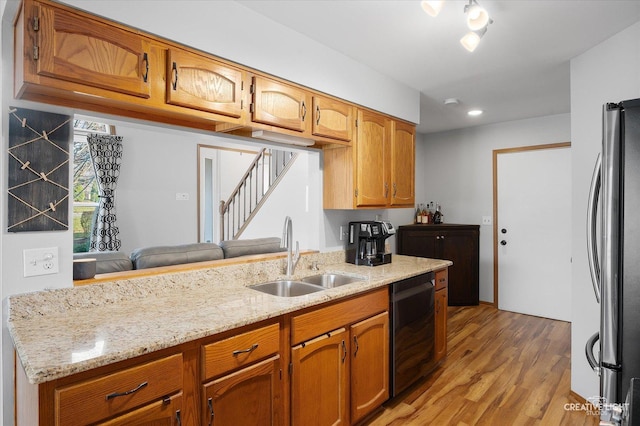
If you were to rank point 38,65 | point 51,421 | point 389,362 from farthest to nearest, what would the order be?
point 389,362, point 38,65, point 51,421

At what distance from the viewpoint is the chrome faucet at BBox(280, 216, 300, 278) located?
238 cm

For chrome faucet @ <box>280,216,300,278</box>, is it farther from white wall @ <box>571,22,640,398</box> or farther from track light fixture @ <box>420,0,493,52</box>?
white wall @ <box>571,22,640,398</box>

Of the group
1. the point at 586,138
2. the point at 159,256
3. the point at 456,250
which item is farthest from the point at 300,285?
the point at 456,250

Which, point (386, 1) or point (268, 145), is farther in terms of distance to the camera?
point (268, 145)

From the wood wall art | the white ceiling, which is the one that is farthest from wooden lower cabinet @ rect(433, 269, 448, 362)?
→ the wood wall art

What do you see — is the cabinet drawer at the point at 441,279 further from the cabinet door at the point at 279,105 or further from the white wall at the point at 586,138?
the cabinet door at the point at 279,105

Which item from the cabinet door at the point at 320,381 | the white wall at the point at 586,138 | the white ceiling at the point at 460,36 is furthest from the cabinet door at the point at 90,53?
the white wall at the point at 586,138

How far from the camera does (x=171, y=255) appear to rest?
240 cm

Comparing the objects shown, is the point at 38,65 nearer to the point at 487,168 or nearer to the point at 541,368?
the point at 541,368

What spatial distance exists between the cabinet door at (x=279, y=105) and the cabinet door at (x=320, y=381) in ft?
4.17

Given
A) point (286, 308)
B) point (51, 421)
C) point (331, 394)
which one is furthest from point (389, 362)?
point (51, 421)

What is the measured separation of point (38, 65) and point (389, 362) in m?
2.44

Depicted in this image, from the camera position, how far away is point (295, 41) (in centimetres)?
226

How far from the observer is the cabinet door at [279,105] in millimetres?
2047
